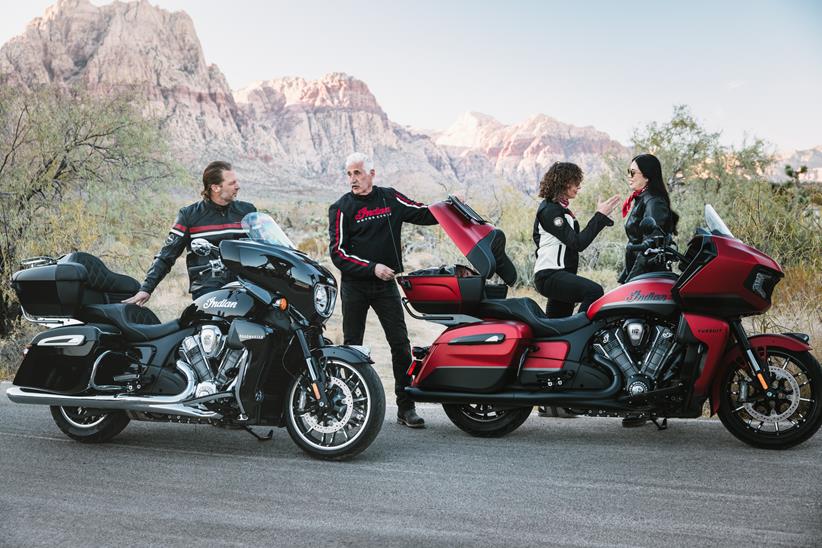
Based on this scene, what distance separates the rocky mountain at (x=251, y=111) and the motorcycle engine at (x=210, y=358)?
291 ft

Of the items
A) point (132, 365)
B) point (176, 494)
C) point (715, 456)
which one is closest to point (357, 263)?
point (132, 365)

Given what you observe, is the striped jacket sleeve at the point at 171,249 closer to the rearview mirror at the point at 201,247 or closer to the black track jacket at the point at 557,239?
the rearview mirror at the point at 201,247

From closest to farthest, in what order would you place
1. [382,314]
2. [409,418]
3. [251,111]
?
[409,418]
[382,314]
[251,111]

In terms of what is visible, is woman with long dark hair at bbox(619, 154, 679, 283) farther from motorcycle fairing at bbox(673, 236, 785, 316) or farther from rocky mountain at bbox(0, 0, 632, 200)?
rocky mountain at bbox(0, 0, 632, 200)

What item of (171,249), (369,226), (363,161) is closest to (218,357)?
(171,249)

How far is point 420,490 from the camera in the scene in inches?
181

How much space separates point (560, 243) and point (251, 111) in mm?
154656

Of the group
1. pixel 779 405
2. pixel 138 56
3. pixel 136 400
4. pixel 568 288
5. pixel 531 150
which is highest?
pixel 138 56

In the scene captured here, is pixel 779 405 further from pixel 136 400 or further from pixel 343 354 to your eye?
pixel 136 400

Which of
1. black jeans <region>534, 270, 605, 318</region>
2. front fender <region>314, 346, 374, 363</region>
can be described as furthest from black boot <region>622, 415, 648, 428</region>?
front fender <region>314, 346, 374, 363</region>

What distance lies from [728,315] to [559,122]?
198698 millimetres

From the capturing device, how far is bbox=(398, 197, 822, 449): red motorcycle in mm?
5270

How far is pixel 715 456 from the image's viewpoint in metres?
5.22

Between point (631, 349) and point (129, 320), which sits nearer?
point (631, 349)
